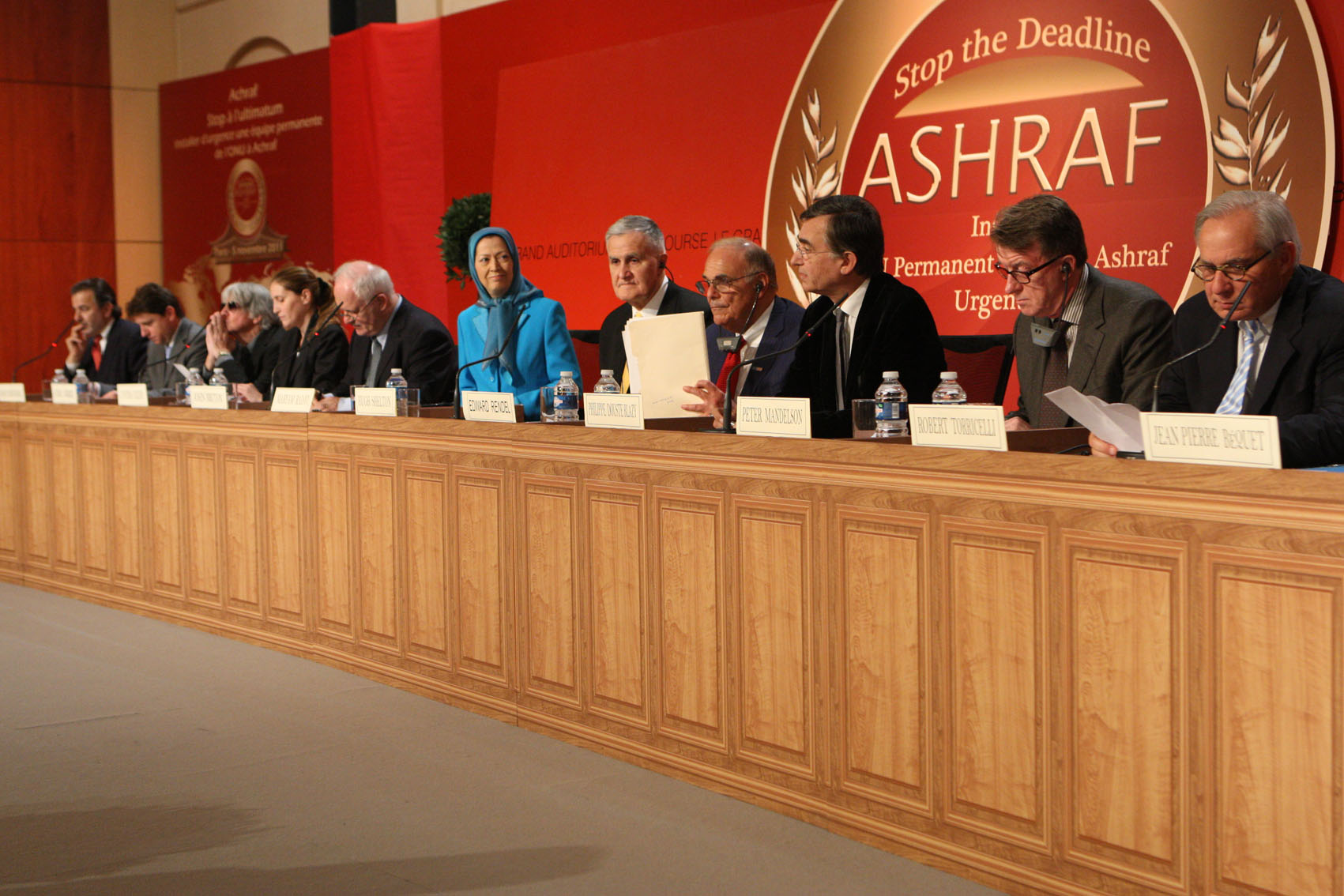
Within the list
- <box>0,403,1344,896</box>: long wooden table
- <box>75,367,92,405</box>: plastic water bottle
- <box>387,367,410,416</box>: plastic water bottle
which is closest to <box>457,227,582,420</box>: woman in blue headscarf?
<box>387,367,410,416</box>: plastic water bottle

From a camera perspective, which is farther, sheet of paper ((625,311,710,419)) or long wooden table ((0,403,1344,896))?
sheet of paper ((625,311,710,419))

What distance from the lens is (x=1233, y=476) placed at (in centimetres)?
179

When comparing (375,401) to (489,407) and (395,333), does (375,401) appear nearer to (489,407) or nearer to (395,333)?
(489,407)

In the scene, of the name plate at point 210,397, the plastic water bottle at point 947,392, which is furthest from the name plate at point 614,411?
the name plate at point 210,397

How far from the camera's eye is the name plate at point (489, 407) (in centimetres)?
324

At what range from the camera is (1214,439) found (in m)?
1.83

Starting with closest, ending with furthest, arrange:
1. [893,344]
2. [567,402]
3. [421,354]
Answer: [893,344], [567,402], [421,354]

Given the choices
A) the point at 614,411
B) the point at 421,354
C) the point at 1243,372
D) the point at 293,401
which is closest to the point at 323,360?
the point at 421,354

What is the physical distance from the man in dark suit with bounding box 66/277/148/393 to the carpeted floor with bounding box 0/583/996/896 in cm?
284

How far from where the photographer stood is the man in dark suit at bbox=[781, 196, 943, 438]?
2.80 meters

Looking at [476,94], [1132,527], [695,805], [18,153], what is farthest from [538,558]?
[18,153]

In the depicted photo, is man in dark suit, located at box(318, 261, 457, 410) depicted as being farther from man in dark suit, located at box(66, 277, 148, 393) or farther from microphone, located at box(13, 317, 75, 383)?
man in dark suit, located at box(66, 277, 148, 393)

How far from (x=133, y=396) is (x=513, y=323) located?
5.13 feet

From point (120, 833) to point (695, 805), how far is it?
1060 millimetres
